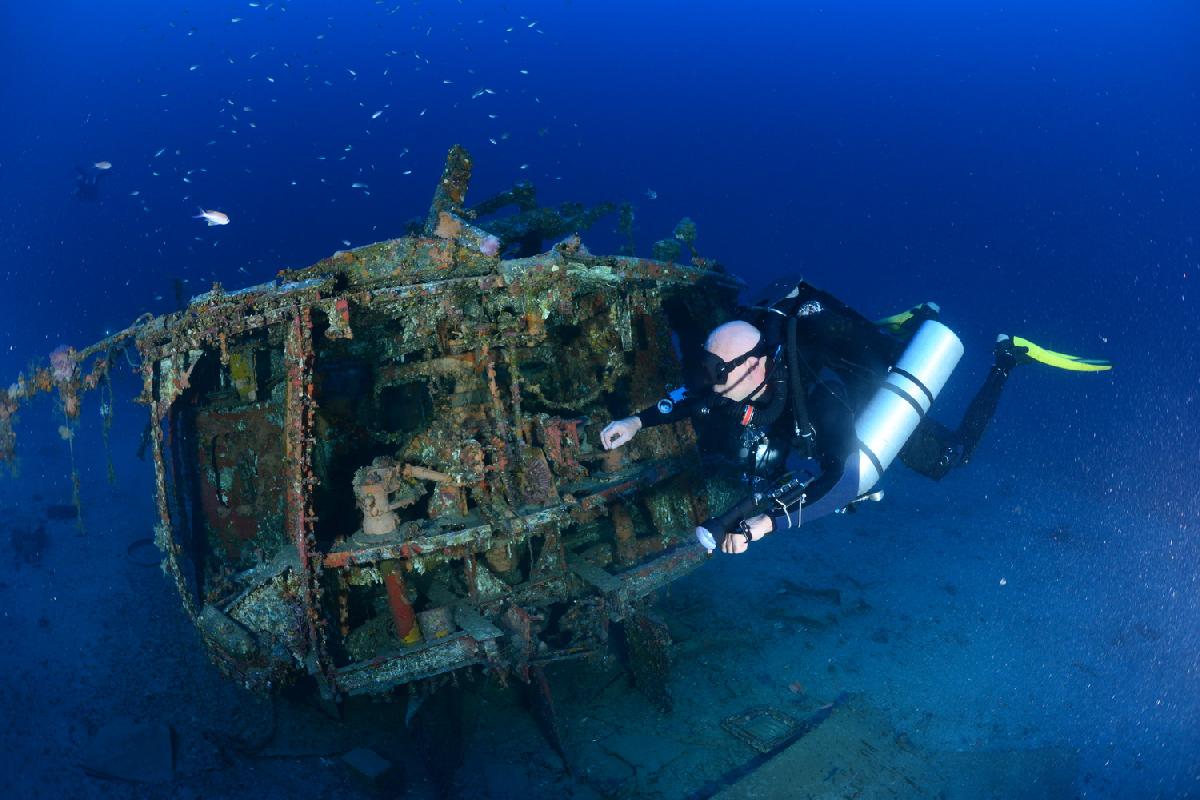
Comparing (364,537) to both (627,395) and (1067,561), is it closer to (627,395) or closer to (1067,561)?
(627,395)

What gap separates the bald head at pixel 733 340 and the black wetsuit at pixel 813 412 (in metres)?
0.18

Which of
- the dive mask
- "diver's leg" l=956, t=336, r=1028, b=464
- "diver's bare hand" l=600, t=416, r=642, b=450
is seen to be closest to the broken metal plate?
"diver's bare hand" l=600, t=416, r=642, b=450

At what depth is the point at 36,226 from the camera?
238ft

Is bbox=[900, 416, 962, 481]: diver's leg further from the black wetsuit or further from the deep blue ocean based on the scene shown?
the deep blue ocean

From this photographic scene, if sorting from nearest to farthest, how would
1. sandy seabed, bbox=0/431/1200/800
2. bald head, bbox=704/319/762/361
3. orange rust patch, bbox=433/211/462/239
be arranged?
bald head, bbox=704/319/762/361, sandy seabed, bbox=0/431/1200/800, orange rust patch, bbox=433/211/462/239

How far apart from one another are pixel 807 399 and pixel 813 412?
4.1 inches

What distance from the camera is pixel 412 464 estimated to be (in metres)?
4.95

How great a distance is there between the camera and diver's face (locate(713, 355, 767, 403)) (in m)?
4.04

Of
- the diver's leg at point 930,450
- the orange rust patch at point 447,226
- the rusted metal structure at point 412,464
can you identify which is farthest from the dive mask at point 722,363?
the orange rust patch at point 447,226

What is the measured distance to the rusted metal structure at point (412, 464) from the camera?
14.7 feet

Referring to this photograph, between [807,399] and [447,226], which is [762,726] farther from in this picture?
[447,226]

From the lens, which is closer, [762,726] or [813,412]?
[813,412]

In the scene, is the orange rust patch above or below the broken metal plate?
above

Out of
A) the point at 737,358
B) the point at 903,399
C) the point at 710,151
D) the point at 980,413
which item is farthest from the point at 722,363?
the point at 710,151
